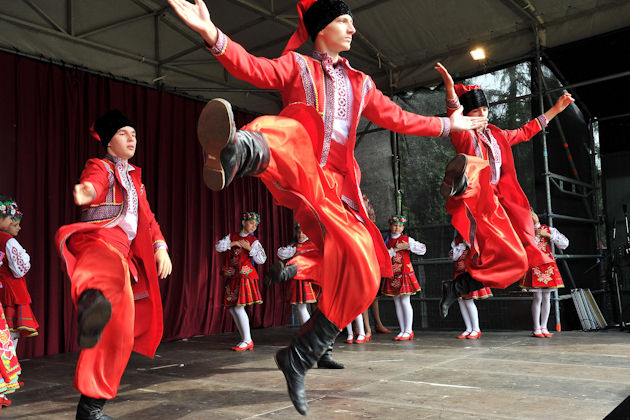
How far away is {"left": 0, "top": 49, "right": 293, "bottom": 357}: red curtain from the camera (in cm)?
531

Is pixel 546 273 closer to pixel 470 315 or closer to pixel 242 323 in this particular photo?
pixel 470 315

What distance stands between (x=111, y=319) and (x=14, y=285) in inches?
85.9

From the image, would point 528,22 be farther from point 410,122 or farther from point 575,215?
point 410,122

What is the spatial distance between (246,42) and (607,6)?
3.83 m

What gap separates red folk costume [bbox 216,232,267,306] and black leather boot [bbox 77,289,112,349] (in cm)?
355

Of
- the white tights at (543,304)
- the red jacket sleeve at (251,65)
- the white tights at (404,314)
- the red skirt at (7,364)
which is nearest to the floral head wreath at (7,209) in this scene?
the red skirt at (7,364)

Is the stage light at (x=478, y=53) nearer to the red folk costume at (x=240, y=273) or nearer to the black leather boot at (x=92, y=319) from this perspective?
the red folk costume at (x=240, y=273)

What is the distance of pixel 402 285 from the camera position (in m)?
5.89

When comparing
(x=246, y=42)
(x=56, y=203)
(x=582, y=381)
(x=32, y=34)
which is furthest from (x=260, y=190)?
(x=582, y=381)

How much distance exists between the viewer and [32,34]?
5348 millimetres

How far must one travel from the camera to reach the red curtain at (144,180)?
5.31 m

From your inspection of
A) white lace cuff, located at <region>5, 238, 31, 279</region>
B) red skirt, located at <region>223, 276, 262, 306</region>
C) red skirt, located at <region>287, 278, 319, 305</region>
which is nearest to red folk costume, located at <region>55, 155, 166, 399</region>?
white lace cuff, located at <region>5, 238, 31, 279</region>

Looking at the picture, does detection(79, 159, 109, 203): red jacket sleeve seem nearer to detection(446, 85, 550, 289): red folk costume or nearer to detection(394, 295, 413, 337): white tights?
detection(446, 85, 550, 289): red folk costume

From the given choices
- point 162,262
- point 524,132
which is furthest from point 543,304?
point 162,262
